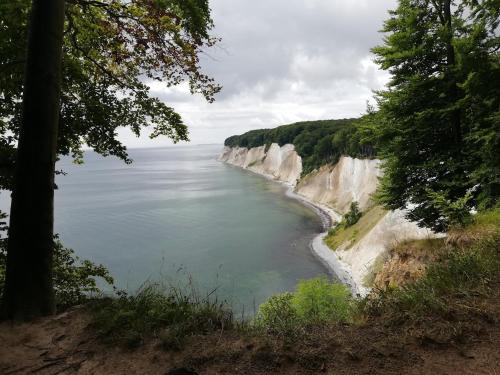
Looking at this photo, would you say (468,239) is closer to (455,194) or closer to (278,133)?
(455,194)

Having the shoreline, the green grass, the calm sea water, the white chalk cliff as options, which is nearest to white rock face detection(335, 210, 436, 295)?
the white chalk cliff

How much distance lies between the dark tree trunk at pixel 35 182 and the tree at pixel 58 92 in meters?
0.01

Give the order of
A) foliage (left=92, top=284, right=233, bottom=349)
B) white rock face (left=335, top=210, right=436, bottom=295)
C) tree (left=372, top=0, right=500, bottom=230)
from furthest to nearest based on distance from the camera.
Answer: white rock face (left=335, top=210, right=436, bottom=295) → tree (left=372, top=0, right=500, bottom=230) → foliage (left=92, top=284, right=233, bottom=349)

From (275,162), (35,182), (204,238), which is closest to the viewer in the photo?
(35,182)

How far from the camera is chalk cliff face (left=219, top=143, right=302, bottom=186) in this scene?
4313 inches

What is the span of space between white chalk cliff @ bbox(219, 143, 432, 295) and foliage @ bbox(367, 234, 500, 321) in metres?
7.49

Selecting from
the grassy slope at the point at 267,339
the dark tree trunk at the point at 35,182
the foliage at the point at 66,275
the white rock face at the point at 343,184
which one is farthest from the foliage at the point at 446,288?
the white rock face at the point at 343,184

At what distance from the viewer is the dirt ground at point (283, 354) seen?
12.1ft

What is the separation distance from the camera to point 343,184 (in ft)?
228

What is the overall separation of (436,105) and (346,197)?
51.8 meters

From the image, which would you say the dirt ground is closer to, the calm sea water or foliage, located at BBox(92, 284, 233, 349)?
foliage, located at BBox(92, 284, 233, 349)

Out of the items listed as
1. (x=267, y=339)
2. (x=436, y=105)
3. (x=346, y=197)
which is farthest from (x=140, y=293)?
(x=346, y=197)

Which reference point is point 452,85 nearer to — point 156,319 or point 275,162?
point 156,319

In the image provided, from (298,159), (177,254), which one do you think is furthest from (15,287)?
(298,159)
